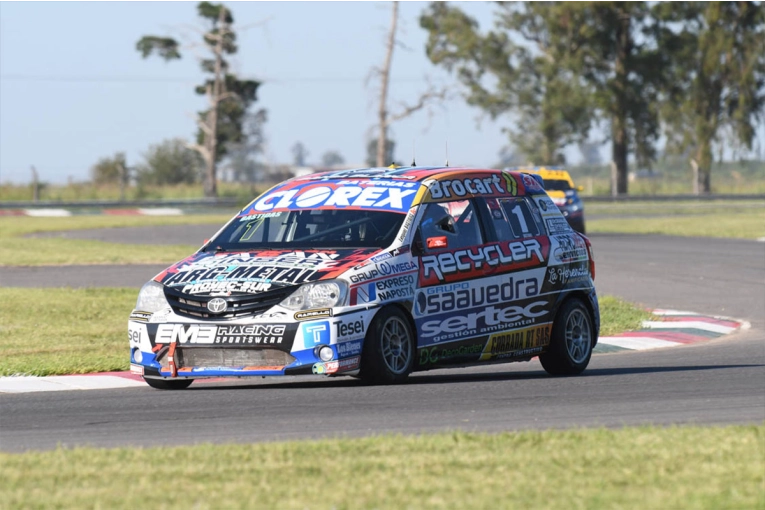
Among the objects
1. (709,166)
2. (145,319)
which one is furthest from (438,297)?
(709,166)

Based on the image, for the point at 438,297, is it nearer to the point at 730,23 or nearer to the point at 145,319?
the point at 145,319

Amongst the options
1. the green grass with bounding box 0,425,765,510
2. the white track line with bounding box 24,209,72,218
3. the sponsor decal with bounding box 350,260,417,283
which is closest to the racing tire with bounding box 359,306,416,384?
the sponsor decal with bounding box 350,260,417,283

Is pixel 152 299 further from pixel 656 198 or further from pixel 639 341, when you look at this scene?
pixel 656 198

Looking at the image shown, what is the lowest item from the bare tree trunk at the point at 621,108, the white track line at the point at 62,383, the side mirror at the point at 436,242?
the white track line at the point at 62,383

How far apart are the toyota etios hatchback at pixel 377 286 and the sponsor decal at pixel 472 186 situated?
0.01 meters

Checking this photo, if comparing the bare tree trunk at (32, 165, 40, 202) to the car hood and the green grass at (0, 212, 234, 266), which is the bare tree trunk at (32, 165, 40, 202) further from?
the car hood

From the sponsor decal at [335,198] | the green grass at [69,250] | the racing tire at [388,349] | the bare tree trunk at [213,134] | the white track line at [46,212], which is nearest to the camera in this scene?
the racing tire at [388,349]

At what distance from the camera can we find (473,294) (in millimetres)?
10555

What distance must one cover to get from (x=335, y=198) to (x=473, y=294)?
135 centimetres

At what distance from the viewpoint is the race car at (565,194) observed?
102ft

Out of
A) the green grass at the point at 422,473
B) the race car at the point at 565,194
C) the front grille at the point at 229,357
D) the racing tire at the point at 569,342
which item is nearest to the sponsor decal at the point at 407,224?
the front grille at the point at 229,357

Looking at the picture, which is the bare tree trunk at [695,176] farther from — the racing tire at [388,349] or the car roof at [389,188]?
the racing tire at [388,349]

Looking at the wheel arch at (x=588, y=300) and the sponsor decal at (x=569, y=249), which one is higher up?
the sponsor decal at (x=569, y=249)

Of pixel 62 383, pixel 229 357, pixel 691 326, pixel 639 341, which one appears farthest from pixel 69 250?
pixel 229 357
